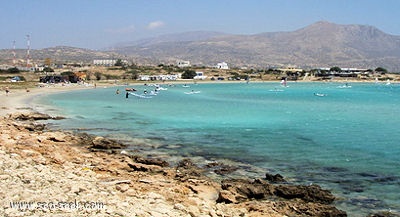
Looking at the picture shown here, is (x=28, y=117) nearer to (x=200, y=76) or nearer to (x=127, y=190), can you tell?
(x=127, y=190)

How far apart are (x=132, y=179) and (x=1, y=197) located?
4050mm

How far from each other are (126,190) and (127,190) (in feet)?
0.09

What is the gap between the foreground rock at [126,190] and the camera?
9148 millimetres

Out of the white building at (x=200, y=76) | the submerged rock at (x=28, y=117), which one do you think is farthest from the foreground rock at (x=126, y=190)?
the white building at (x=200, y=76)

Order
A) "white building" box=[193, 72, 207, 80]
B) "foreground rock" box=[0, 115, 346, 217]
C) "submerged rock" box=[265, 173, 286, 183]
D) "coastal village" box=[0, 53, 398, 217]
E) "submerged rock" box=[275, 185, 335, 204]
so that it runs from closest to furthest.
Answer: "foreground rock" box=[0, 115, 346, 217] < "coastal village" box=[0, 53, 398, 217] < "submerged rock" box=[275, 185, 335, 204] < "submerged rock" box=[265, 173, 286, 183] < "white building" box=[193, 72, 207, 80]

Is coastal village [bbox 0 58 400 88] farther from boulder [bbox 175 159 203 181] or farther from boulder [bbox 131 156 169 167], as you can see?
boulder [bbox 175 159 203 181]

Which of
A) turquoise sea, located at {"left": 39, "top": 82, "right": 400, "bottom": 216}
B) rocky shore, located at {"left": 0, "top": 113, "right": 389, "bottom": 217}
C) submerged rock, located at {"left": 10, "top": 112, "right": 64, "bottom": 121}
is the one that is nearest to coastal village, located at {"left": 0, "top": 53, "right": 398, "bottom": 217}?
rocky shore, located at {"left": 0, "top": 113, "right": 389, "bottom": 217}

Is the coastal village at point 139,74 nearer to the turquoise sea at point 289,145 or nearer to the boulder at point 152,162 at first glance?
the turquoise sea at point 289,145

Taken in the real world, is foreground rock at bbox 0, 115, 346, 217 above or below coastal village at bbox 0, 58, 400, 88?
above

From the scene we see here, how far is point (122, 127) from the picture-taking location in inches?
1088

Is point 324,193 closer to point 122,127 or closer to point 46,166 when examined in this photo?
point 46,166

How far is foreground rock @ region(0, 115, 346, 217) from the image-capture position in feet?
30.0

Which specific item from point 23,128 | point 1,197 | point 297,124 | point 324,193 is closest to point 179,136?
point 23,128

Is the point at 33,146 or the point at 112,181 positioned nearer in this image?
the point at 112,181
